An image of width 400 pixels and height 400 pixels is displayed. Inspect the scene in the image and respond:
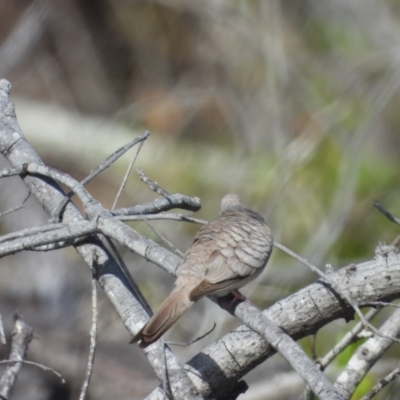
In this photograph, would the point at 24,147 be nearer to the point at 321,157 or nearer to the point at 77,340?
the point at 77,340

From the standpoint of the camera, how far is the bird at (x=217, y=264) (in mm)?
2363

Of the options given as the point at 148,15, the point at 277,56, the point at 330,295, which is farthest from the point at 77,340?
the point at 148,15

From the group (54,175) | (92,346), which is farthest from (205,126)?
(92,346)

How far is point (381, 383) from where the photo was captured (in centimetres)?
248

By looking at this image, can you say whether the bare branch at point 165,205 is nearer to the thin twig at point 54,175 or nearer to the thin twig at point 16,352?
the thin twig at point 54,175

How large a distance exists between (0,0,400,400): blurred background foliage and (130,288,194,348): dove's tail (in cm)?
188

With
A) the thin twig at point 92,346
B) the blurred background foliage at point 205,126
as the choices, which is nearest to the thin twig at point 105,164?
the thin twig at point 92,346

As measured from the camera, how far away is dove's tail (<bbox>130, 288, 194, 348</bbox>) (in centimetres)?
215

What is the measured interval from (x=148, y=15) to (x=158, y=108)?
3.28 ft

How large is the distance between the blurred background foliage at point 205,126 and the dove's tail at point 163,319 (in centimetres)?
188

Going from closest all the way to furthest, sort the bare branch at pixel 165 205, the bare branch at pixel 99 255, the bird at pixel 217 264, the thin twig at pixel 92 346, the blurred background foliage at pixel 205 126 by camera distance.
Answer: the thin twig at pixel 92 346, the bare branch at pixel 99 255, the bird at pixel 217 264, the bare branch at pixel 165 205, the blurred background foliage at pixel 205 126

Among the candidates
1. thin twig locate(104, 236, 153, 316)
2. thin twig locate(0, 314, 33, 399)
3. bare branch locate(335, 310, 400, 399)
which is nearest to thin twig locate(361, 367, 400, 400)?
bare branch locate(335, 310, 400, 399)

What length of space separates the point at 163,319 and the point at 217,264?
1.70 feet

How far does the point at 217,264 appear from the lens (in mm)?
2721
